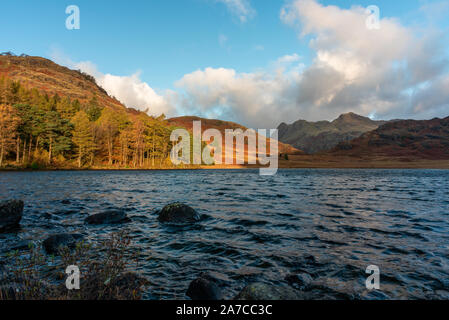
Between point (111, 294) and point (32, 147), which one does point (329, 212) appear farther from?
point (32, 147)

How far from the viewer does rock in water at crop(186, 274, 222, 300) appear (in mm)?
5195

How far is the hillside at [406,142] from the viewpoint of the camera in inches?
4966

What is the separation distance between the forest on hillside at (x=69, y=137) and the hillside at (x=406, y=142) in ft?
383

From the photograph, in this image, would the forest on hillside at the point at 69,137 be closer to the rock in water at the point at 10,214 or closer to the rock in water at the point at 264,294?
the rock in water at the point at 10,214

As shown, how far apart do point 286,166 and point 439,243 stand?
3946 inches

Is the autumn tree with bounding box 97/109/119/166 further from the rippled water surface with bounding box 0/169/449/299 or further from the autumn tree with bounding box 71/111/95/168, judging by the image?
the rippled water surface with bounding box 0/169/449/299

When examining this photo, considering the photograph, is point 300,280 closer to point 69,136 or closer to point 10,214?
point 10,214

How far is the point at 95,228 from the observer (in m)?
10.6

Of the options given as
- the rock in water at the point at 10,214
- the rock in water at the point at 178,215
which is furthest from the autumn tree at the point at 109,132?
the rock in water at the point at 178,215

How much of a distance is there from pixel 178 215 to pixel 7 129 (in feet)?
215

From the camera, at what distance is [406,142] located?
5694 inches

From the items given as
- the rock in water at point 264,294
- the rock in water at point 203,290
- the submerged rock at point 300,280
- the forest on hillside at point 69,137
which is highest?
the forest on hillside at point 69,137

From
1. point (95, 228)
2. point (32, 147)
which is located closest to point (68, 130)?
point (32, 147)
